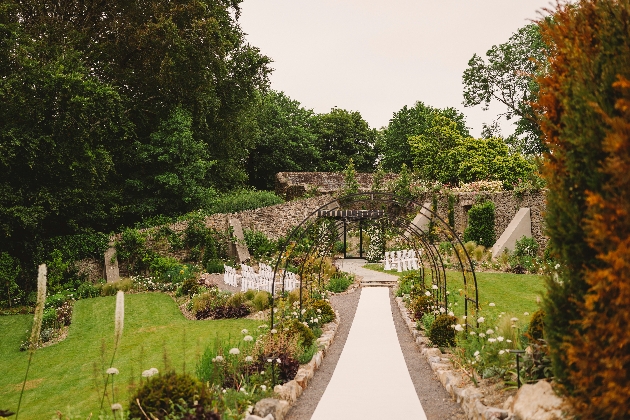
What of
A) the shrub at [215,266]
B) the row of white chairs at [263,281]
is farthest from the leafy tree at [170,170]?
the row of white chairs at [263,281]

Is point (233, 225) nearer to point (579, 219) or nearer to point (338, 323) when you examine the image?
point (338, 323)

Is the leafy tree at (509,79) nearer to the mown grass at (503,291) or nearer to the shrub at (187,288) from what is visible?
the mown grass at (503,291)

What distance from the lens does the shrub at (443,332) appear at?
7.71 meters

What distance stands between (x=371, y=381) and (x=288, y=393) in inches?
52.1

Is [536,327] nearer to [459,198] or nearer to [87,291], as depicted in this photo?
[87,291]

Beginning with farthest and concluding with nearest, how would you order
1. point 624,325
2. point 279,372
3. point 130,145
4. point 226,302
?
1. point 130,145
2. point 226,302
3. point 279,372
4. point 624,325

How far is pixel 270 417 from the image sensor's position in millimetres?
4711

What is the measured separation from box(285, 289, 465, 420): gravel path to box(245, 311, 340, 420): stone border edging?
0.08 m

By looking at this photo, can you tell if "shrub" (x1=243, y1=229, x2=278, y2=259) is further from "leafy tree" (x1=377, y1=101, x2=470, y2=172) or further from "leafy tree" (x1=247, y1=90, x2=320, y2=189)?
"leafy tree" (x1=377, y1=101, x2=470, y2=172)

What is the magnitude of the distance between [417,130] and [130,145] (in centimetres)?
2290

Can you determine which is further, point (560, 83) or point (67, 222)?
point (67, 222)

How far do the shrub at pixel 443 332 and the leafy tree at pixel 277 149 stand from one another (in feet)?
92.3

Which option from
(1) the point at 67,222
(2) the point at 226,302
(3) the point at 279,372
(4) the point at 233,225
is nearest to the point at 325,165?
(4) the point at 233,225

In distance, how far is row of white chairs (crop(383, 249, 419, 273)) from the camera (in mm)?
18344
